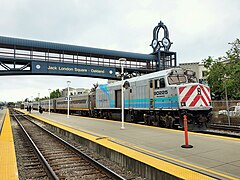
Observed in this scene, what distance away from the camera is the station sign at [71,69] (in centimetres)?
2705

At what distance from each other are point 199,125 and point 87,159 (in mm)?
6618

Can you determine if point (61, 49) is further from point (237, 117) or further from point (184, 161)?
point (184, 161)

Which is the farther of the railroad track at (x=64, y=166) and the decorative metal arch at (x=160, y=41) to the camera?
the decorative metal arch at (x=160, y=41)

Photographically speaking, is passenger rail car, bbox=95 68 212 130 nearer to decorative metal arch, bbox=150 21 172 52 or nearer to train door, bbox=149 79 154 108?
train door, bbox=149 79 154 108

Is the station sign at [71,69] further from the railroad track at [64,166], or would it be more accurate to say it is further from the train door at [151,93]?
the railroad track at [64,166]

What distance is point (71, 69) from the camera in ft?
95.2

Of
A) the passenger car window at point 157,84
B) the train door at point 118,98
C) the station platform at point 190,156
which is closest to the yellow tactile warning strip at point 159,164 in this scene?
the station platform at point 190,156

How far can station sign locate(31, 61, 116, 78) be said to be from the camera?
2705cm

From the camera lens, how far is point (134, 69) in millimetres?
33062

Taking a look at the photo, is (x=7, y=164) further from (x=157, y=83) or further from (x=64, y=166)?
(x=157, y=83)

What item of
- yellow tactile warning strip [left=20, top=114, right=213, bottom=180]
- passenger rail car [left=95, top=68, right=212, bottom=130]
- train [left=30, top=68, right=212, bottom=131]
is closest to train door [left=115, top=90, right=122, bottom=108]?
train [left=30, top=68, right=212, bottom=131]

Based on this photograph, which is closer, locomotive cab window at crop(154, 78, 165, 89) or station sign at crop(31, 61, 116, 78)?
locomotive cab window at crop(154, 78, 165, 89)

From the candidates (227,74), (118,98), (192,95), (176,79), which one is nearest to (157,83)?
(176,79)

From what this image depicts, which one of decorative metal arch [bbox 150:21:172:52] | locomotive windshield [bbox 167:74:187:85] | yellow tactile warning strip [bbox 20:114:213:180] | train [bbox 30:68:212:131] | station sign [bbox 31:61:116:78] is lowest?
yellow tactile warning strip [bbox 20:114:213:180]
